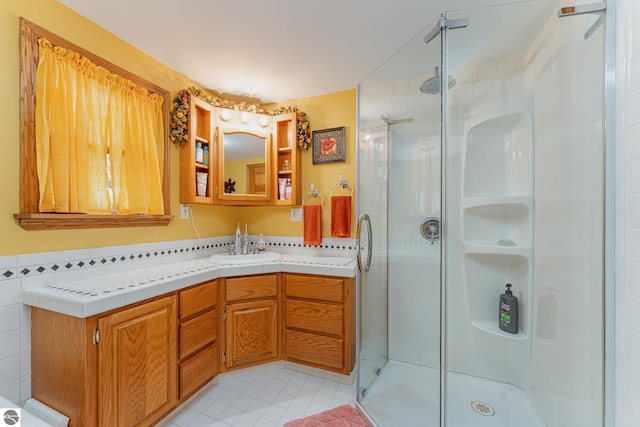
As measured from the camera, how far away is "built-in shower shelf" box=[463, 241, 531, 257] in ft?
5.26

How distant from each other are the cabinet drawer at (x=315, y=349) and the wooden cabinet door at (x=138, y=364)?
78cm

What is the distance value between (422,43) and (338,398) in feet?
7.29

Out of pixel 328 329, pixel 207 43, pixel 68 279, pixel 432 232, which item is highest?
pixel 207 43

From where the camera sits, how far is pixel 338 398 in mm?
1713

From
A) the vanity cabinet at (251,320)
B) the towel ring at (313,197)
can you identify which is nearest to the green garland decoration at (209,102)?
the towel ring at (313,197)

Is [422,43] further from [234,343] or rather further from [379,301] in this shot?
[234,343]

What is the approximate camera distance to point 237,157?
7.45 ft

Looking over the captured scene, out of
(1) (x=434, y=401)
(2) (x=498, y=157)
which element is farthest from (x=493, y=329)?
(2) (x=498, y=157)

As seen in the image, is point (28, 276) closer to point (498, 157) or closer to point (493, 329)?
point (493, 329)

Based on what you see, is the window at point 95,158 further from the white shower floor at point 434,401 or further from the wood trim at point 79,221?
the white shower floor at point 434,401

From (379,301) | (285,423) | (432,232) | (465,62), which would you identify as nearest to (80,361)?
(285,423)

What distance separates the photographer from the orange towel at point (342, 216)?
226 centimetres

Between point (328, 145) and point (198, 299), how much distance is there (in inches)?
62.6

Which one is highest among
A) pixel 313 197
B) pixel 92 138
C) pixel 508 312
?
pixel 92 138
